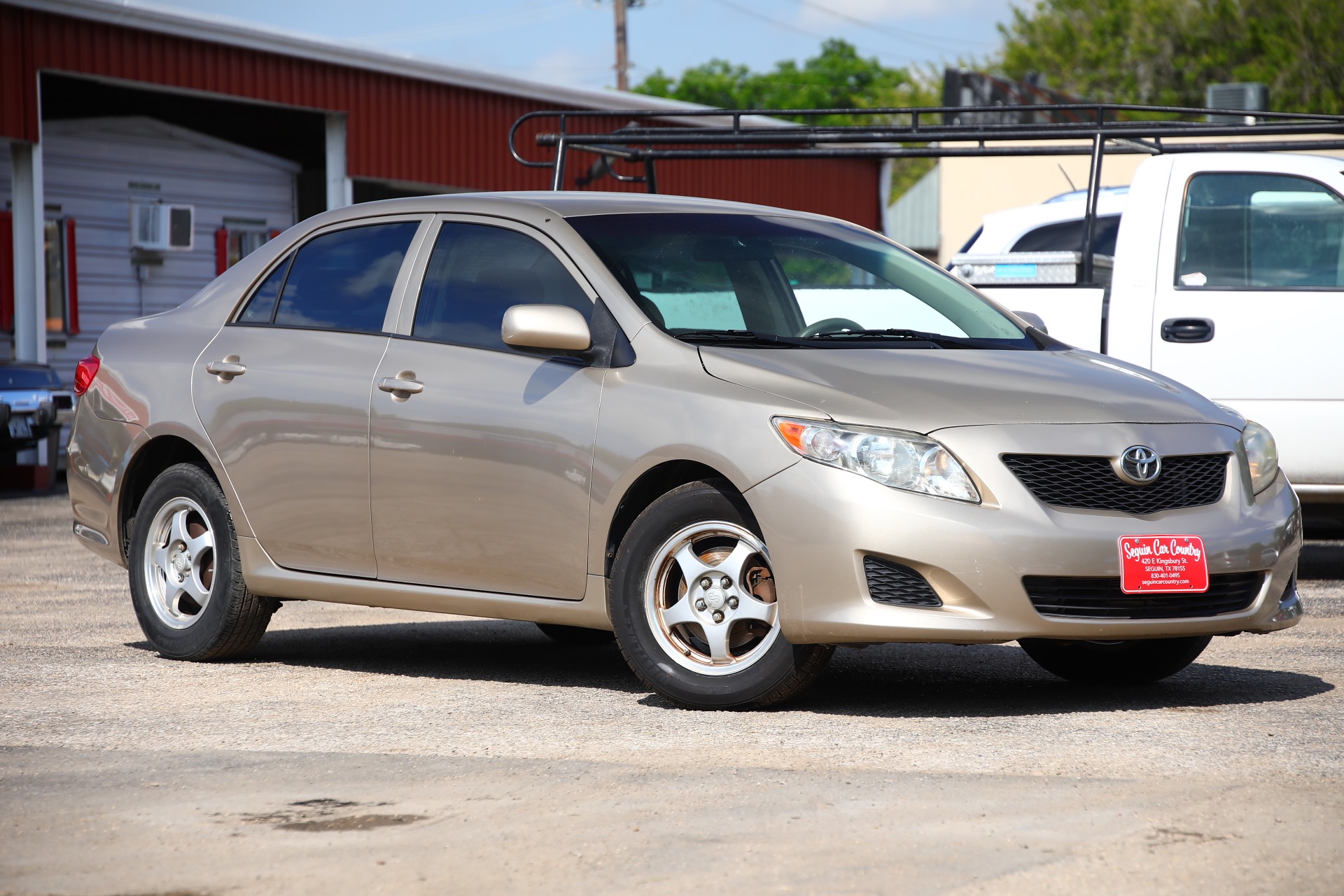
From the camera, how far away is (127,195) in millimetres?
22609

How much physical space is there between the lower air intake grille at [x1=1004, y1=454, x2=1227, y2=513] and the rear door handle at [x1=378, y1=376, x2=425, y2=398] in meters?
2.07

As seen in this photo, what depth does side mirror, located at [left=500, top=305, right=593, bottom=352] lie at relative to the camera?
6059 mm

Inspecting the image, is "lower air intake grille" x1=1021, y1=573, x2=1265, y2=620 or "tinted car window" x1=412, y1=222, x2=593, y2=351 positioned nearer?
"lower air intake grille" x1=1021, y1=573, x2=1265, y2=620

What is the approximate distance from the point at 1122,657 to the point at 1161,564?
0.98m

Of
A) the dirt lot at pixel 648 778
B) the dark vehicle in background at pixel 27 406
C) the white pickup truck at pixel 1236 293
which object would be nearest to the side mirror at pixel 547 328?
the dirt lot at pixel 648 778

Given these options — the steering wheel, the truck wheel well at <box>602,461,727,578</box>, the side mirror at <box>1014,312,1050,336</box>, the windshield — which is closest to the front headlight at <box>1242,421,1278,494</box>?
the windshield

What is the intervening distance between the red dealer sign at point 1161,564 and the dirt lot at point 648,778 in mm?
408

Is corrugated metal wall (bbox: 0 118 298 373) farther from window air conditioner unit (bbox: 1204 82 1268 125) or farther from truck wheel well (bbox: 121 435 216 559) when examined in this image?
window air conditioner unit (bbox: 1204 82 1268 125)

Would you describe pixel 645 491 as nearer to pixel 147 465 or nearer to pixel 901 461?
pixel 901 461

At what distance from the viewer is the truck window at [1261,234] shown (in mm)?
9414

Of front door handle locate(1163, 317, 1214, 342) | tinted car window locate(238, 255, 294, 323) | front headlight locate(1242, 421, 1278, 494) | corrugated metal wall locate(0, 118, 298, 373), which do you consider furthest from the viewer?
corrugated metal wall locate(0, 118, 298, 373)

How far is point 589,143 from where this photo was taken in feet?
38.8

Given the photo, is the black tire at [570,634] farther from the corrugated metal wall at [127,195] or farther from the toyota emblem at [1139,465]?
the corrugated metal wall at [127,195]

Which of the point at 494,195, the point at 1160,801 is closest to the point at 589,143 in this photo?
the point at 494,195
